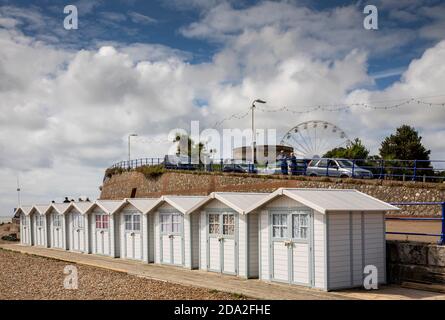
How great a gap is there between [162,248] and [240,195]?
433cm

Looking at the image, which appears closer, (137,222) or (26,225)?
(137,222)

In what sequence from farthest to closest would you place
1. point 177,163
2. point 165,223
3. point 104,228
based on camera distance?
point 177,163
point 104,228
point 165,223

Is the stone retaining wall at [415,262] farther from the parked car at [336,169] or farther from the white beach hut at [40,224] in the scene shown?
the white beach hut at [40,224]

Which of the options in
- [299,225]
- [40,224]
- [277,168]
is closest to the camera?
[299,225]

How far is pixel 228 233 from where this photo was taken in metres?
16.7

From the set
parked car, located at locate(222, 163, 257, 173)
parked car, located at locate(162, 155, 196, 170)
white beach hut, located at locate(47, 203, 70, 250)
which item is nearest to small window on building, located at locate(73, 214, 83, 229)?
white beach hut, located at locate(47, 203, 70, 250)

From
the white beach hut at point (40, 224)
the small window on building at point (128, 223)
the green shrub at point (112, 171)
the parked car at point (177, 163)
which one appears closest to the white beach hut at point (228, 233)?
the small window on building at point (128, 223)

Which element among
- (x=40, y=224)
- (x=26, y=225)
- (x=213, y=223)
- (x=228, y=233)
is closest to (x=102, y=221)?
(x=40, y=224)

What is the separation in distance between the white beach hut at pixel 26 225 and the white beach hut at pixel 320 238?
65.3 ft

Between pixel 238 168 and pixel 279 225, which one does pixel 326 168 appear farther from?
pixel 279 225

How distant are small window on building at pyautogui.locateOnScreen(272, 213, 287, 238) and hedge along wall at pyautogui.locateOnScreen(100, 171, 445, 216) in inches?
448

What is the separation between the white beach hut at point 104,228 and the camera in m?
22.9

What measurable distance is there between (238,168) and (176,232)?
17395mm

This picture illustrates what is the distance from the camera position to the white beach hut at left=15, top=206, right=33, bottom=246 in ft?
103
